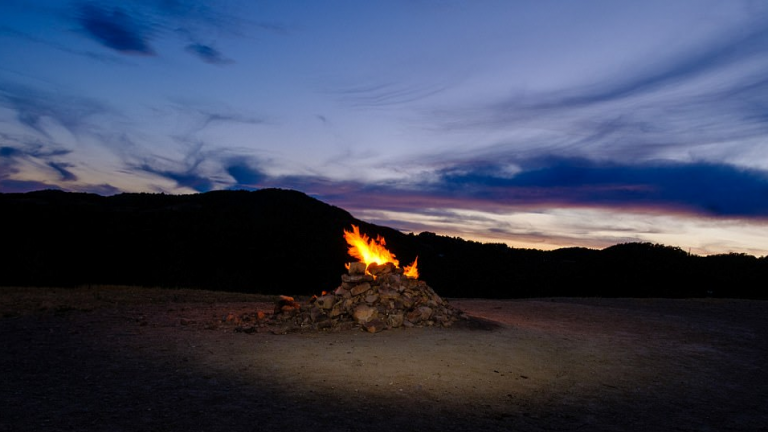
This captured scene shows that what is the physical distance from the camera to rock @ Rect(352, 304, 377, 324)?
11.3m

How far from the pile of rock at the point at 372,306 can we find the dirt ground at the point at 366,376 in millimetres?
566

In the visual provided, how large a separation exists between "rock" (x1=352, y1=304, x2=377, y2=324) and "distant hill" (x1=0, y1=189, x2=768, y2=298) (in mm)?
24103

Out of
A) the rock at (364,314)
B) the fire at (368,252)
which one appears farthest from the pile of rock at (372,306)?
the fire at (368,252)

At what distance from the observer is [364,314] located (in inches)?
447

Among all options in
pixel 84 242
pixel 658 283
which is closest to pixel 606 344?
pixel 658 283

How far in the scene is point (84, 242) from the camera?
4462 centimetres

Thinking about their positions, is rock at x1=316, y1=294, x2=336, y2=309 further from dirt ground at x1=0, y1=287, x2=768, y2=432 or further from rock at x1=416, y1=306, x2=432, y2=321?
rock at x1=416, y1=306, x2=432, y2=321

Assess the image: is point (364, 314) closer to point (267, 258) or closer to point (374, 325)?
point (374, 325)

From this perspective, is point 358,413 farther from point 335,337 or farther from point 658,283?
point 658,283

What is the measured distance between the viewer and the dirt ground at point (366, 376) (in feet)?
18.1

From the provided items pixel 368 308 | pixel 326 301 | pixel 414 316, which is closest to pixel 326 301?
pixel 326 301

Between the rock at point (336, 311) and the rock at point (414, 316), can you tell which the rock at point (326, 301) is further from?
the rock at point (414, 316)

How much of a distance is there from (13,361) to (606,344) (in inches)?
454

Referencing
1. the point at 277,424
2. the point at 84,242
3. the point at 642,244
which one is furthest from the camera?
the point at 642,244
